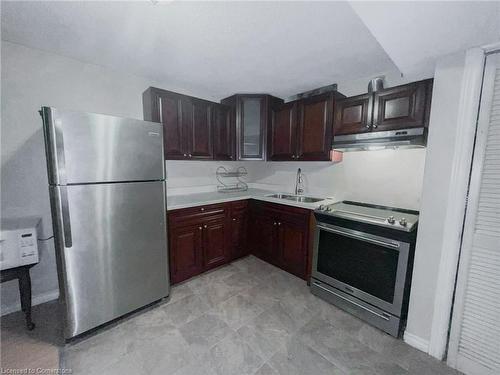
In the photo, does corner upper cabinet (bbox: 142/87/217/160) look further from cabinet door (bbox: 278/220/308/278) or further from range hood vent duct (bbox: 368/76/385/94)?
range hood vent duct (bbox: 368/76/385/94)

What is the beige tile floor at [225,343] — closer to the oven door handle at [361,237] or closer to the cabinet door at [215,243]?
the cabinet door at [215,243]

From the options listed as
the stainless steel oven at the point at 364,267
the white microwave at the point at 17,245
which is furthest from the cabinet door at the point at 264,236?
the white microwave at the point at 17,245

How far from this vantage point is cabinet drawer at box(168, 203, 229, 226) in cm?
215

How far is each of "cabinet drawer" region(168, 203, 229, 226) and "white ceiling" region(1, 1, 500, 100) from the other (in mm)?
1490

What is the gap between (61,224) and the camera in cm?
142

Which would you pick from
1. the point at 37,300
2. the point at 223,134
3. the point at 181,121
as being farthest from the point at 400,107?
the point at 37,300

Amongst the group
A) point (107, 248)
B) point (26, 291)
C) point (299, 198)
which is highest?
point (299, 198)

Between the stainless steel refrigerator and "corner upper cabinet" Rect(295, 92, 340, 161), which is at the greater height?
"corner upper cabinet" Rect(295, 92, 340, 161)

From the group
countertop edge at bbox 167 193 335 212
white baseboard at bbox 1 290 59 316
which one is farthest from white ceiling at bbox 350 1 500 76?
white baseboard at bbox 1 290 59 316

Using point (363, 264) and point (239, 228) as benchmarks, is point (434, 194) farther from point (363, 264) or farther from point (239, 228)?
point (239, 228)

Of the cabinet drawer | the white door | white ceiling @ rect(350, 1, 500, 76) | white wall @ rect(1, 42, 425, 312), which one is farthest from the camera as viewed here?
the cabinet drawer

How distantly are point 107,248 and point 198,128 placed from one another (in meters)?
1.65

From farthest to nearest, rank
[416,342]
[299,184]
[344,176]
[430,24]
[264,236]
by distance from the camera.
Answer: [299,184] < [264,236] < [344,176] < [416,342] < [430,24]

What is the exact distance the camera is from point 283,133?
2.78 m
